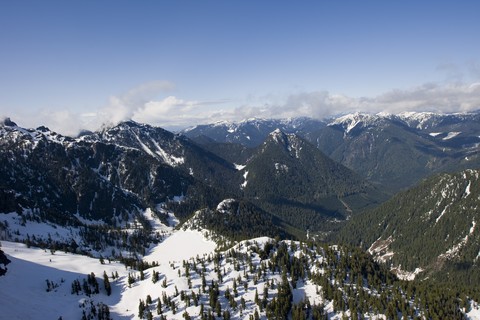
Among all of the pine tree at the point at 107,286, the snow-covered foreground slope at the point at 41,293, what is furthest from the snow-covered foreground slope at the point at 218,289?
the pine tree at the point at 107,286

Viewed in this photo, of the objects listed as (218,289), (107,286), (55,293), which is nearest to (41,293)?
(55,293)

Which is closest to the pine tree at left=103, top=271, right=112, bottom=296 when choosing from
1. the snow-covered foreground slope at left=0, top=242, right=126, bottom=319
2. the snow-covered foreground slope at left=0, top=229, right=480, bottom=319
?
the snow-covered foreground slope at left=0, top=229, right=480, bottom=319

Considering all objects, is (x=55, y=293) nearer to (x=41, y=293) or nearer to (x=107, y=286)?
(x=41, y=293)

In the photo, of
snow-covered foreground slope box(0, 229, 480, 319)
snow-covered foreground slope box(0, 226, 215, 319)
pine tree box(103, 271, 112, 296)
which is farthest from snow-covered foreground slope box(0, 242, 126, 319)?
pine tree box(103, 271, 112, 296)

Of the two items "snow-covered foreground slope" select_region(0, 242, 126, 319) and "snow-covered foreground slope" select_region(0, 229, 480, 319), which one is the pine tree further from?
"snow-covered foreground slope" select_region(0, 242, 126, 319)

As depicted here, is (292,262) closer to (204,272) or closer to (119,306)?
(204,272)

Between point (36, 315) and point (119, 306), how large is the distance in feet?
109

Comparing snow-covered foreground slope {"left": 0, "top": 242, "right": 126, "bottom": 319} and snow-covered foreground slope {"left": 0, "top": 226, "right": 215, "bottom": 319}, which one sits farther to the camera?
snow-covered foreground slope {"left": 0, "top": 226, "right": 215, "bottom": 319}

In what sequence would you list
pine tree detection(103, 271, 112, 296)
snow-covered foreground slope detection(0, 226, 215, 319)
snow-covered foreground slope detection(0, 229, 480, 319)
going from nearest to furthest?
snow-covered foreground slope detection(0, 226, 215, 319)
snow-covered foreground slope detection(0, 229, 480, 319)
pine tree detection(103, 271, 112, 296)

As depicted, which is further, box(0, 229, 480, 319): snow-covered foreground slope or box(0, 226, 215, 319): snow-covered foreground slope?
box(0, 229, 480, 319): snow-covered foreground slope

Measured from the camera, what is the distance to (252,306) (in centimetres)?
15438

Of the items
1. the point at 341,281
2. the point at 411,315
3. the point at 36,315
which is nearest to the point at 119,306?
the point at 36,315

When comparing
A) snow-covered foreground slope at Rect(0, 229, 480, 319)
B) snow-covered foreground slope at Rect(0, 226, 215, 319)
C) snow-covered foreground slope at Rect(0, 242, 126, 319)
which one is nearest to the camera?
snow-covered foreground slope at Rect(0, 242, 126, 319)

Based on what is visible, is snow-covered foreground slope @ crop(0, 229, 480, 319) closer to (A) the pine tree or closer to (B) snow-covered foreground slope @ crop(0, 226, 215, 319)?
(B) snow-covered foreground slope @ crop(0, 226, 215, 319)
